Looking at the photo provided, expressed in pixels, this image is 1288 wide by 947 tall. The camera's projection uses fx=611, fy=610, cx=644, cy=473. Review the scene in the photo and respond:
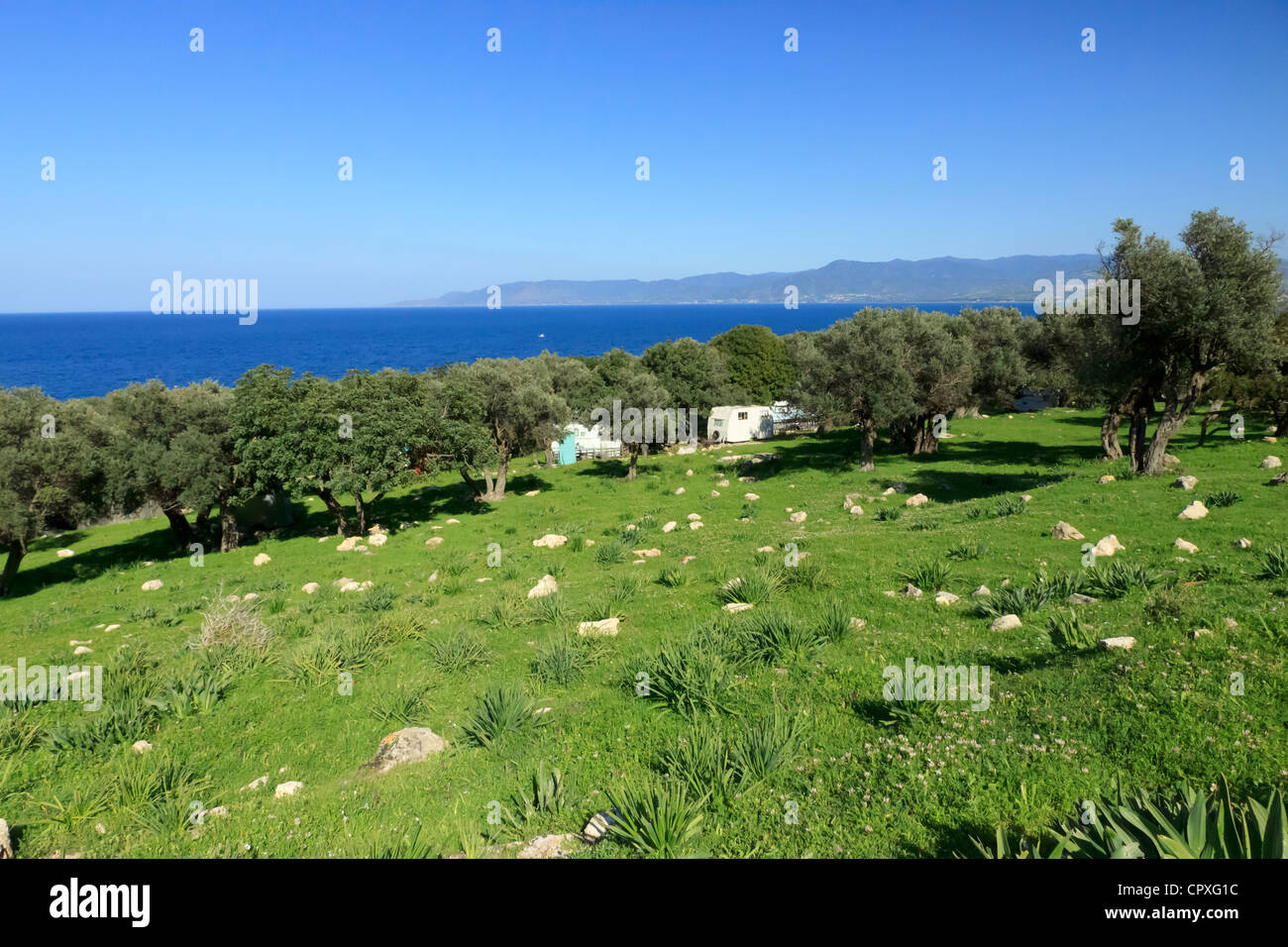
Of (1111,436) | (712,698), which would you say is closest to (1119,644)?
(712,698)

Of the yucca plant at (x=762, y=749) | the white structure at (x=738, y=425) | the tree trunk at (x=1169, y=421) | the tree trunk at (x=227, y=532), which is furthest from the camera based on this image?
the white structure at (x=738, y=425)

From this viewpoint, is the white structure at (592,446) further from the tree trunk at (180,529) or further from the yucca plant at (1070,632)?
the yucca plant at (1070,632)

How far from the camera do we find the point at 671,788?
6523 millimetres

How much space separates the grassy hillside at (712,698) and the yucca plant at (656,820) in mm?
194

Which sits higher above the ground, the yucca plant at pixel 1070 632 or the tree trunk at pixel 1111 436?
the tree trunk at pixel 1111 436

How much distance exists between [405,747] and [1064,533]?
50.9ft

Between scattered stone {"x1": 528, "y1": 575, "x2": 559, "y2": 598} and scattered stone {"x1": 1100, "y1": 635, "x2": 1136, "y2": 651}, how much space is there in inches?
449

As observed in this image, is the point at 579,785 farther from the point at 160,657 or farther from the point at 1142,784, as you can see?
the point at 160,657

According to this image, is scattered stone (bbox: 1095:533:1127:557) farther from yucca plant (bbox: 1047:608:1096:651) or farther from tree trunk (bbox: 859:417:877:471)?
tree trunk (bbox: 859:417:877:471)

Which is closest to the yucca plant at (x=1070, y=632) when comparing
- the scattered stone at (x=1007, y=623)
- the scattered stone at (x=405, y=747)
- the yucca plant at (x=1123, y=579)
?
the scattered stone at (x=1007, y=623)

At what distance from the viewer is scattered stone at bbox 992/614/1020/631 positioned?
9978mm

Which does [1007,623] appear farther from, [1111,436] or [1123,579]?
[1111,436]

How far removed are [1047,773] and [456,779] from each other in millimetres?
6779

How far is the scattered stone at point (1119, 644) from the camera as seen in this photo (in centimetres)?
830
